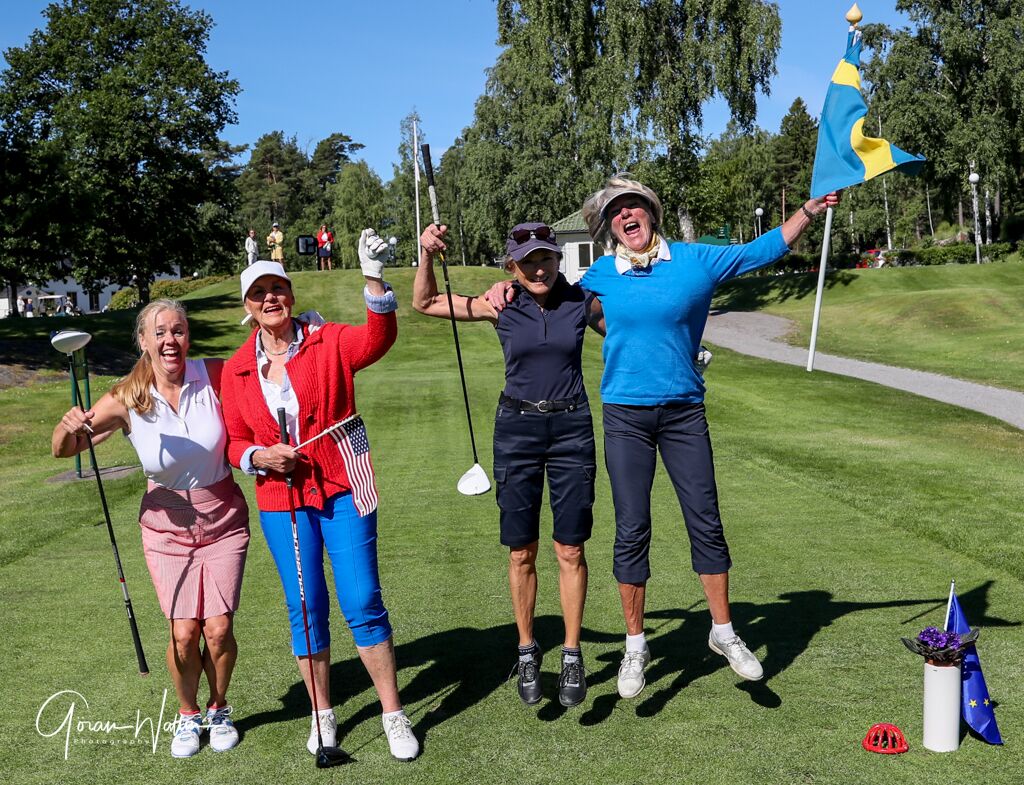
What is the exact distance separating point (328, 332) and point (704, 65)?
35.4m

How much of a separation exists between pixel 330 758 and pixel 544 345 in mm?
1927

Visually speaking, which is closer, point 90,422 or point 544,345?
point 90,422

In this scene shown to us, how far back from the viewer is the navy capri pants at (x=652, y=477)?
4.85m

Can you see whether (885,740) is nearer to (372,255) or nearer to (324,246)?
(372,255)

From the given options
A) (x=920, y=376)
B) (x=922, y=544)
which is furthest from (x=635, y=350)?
(x=920, y=376)

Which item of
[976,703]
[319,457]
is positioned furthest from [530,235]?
[976,703]

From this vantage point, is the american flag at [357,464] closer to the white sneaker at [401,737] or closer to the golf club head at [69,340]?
the white sneaker at [401,737]

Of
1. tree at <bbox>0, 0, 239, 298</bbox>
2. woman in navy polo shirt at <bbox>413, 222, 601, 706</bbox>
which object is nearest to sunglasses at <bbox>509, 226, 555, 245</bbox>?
woman in navy polo shirt at <bbox>413, 222, 601, 706</bbox>

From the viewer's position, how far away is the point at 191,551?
14.7 feet

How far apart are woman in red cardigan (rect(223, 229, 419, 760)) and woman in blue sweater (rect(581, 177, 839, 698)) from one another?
109 cm

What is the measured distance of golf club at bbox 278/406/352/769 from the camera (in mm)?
4117

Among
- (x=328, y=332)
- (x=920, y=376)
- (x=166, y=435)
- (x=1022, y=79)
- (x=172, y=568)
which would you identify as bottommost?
(x=920, y=376)

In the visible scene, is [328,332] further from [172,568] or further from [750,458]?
[750,458]

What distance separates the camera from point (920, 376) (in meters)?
24.1
